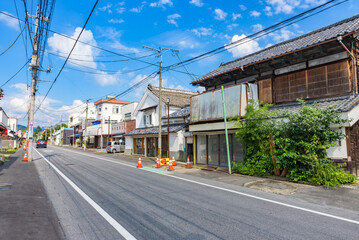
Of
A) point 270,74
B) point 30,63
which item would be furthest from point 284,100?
point 30,63

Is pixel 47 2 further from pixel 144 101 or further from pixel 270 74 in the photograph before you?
pixel 144 101

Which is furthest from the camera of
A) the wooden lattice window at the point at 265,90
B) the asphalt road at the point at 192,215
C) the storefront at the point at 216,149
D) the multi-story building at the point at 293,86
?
the storefront at the point at 216,149

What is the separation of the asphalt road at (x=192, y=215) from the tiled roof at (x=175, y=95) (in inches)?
749

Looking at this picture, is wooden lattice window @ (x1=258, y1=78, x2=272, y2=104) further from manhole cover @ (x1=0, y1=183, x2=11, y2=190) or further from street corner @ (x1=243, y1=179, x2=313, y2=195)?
manhole cover @ (x1=0, y1=183, x2=11, y2=190)

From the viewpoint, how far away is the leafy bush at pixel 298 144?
933cm

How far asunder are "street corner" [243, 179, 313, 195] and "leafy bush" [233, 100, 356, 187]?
2.08 feet

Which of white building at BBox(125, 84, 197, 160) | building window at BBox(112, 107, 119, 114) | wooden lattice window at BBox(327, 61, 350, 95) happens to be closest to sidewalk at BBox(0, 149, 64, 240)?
wooden lattice window at BBox(327, 61, 350, 95)

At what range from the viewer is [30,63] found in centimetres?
1953

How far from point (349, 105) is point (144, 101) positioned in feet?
78.5

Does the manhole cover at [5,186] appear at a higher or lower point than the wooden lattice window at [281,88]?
lower

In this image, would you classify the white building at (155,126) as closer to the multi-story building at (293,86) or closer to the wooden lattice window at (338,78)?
the multi-story building at (293,86)

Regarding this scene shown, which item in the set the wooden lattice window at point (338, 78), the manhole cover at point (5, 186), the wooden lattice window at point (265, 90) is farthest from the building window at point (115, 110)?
the wooden lattice window at point (338, 78)

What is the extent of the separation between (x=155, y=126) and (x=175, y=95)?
5.45 meters

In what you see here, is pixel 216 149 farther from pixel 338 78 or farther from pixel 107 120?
pixel 107 120
